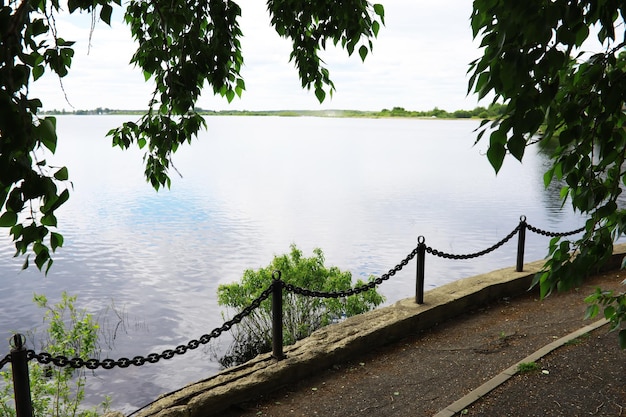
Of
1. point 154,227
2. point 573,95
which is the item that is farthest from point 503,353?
point 154,227

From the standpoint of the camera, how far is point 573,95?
2.99 m

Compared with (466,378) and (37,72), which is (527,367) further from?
(37,72)

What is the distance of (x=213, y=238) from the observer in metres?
23.2

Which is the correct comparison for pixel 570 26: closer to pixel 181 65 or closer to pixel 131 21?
pixel 181 65

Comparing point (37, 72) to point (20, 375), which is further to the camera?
point (20, 375)

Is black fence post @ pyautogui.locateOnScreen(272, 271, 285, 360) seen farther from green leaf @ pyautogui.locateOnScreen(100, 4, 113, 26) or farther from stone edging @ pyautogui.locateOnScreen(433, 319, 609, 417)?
green leaf @ pyautogui.locateOnScreen(100, 4, 113, 26)

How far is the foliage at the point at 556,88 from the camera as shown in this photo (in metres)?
2.06

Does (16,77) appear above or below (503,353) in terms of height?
above

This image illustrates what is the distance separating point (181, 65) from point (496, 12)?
128 inches

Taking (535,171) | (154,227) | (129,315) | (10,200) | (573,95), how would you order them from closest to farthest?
(10,200) < (573,95) < (129,315) < (154,227) < (535,171)

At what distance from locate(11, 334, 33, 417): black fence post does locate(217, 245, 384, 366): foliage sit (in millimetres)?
6175

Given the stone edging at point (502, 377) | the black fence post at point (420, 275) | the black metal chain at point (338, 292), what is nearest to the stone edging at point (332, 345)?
the black fence post at point (420, 275)

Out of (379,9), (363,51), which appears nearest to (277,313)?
(363,51)

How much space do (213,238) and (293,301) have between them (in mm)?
12837
